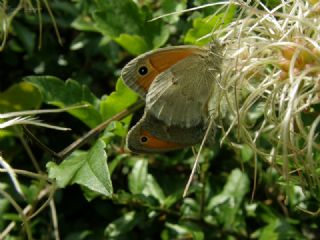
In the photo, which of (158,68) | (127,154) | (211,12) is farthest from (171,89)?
(127,154)

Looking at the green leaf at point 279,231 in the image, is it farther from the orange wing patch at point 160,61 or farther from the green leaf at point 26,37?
the green leaf at point 26,37

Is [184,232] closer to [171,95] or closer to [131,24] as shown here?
[171,95]

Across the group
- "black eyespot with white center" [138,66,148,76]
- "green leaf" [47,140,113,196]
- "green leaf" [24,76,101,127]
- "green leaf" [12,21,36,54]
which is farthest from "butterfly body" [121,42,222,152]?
"green leaf" [12,21,36,54]

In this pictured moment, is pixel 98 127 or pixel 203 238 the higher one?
pixel 98 127

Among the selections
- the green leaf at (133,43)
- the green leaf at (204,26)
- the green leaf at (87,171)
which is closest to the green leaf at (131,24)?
the green leaf at (133,43)

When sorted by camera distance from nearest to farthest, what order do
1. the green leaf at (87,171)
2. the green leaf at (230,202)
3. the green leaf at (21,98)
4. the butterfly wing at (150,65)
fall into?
the green leaf at (87,171) < the butterfly wing at (150,65) < the green leaf at (230,202) < the green leaf at (21,98)

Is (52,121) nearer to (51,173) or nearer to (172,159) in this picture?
(172,159)

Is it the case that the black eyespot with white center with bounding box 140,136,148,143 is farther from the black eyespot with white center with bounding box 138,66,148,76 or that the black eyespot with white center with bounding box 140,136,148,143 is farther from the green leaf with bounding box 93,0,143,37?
the green leaf with bounding box 93,0,143,37

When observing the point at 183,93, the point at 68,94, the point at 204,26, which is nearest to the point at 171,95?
the point at 183,93
